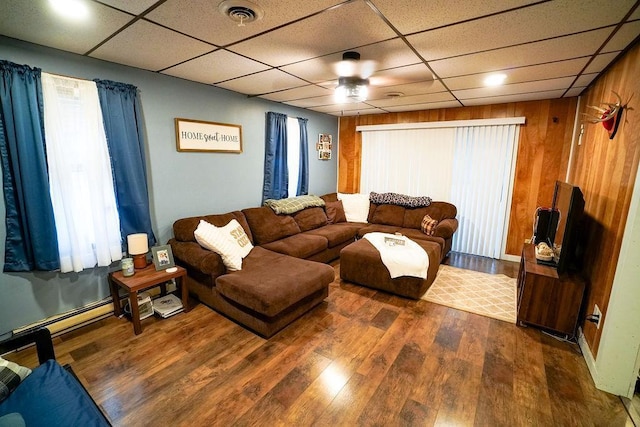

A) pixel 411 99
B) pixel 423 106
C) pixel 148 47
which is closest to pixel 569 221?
pixel 411 99

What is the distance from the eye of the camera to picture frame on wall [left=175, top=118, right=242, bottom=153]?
10.2ft

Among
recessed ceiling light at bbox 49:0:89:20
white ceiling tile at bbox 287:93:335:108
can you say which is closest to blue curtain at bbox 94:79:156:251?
recessed ceiling light at bbox 49:0:89:20

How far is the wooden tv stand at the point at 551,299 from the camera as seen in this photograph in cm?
233

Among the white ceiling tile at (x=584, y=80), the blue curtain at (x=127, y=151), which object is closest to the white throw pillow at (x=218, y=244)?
the blue curtain at (x=127, y=151)

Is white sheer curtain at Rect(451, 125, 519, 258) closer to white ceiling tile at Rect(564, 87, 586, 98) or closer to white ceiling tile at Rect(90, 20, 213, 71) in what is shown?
white ceiling tile at Rect(564, 87, 586, 98)

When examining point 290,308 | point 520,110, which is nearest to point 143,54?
point 290,308

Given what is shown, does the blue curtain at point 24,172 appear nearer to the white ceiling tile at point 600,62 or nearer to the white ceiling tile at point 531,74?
the white ceiling tile at point 531,74

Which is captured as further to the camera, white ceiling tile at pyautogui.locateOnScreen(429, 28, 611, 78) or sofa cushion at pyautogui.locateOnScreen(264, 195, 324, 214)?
sofa cushion at pyautogui.locateOnScreen(264, 195, 324, 214)

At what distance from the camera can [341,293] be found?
10.7ft

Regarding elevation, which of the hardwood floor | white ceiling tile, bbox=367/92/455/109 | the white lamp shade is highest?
white ceiling tile, bbox=367/92/455/109

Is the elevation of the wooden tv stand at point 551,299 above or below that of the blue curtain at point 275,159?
below

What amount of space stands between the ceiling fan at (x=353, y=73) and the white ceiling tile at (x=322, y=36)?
6.7 inches

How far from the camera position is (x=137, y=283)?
2402mm

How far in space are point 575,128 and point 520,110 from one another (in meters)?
0.67
